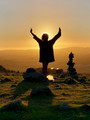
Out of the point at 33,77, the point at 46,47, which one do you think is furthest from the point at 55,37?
the point at 33,77

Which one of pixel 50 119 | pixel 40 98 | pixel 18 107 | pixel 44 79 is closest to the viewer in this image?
pixel 50 119

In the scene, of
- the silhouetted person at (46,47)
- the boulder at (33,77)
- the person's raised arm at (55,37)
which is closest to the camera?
the boulder at (33,77)

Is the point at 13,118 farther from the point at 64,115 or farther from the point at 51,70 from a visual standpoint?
the point at 51,70

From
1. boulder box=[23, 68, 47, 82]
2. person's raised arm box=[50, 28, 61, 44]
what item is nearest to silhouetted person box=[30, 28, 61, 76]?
person's raised arm box=[50, 28, 61, 44]

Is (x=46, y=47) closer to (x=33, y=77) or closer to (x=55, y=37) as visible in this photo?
(x=55, y=37)

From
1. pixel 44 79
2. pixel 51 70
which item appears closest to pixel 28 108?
pixel 44 79

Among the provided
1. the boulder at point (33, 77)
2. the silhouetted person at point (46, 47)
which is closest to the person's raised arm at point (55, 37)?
the silhouetted person at point (46, 47)

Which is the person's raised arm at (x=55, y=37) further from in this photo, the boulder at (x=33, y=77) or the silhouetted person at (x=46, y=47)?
the boulder at (x=33, y=77)

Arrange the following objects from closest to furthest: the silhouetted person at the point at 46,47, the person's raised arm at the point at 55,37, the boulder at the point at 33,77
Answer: the boulder at the point at 33,77 → the person's raised arm at the point at 55,37 → the silhouetted person at the point at 46,47

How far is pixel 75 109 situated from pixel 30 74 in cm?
957

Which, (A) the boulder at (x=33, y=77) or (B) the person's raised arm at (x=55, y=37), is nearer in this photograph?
(A) the boulder at (x=33, y=77)

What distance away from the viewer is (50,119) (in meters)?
6.05

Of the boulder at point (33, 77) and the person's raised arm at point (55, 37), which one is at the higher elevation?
the person's raised arm at point (55, 37)

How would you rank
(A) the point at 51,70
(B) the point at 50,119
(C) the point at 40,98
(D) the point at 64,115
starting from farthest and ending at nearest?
(A) the point at 51,70 → (C) the point at 40,98 → (D) the point at 64,115 → (B) the point at 50,119
